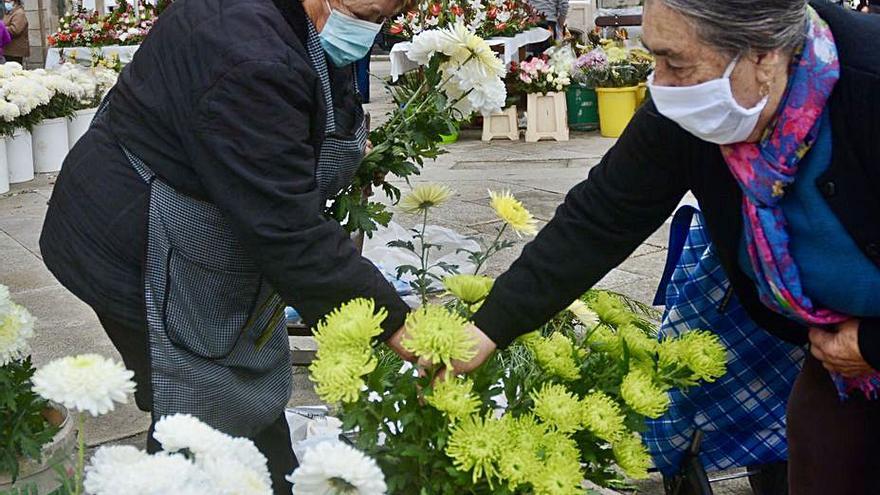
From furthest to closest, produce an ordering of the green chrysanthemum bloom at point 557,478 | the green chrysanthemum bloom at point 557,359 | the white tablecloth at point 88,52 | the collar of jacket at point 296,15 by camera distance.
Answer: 1. the white tablecloth at point 88,52
2. the collar of jacket at point 296,15
3. the green chrysanthemum bloom at point 557,359
4. the green chrysanthemum bloom at point 557,478

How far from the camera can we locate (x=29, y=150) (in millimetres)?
8469

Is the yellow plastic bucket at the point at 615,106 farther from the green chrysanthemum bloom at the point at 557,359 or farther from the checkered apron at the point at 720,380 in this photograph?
the green chrysanthemum bloom at the point at 557,359

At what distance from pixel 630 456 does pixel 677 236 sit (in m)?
1.15

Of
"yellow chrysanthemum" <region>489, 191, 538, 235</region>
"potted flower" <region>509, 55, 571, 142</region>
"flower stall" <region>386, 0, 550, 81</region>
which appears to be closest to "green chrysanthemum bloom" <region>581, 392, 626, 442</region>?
"yellow chrysanthemum" <region>489, 191, 538, 235</region>

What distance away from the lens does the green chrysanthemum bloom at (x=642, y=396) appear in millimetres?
1672

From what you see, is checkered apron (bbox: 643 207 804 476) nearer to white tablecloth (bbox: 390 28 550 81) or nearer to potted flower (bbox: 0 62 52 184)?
white tablecloth (bbox: 390 28 550 81)

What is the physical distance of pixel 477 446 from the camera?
1.50 m

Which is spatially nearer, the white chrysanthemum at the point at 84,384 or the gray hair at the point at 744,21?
the white chrysanthemum at the point at 84,384

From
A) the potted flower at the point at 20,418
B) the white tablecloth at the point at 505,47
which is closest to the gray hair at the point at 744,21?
the potted flower at the point at 20,418

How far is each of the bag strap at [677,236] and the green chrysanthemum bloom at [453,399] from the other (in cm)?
124

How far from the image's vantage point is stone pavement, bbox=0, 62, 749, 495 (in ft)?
13.8

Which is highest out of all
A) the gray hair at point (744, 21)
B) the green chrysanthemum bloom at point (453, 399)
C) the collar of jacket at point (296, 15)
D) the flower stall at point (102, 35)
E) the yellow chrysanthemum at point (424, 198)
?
the gray hair at point (744, 21)

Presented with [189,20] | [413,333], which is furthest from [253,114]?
[413,333]

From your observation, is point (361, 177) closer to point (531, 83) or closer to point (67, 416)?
point (67, 416)
